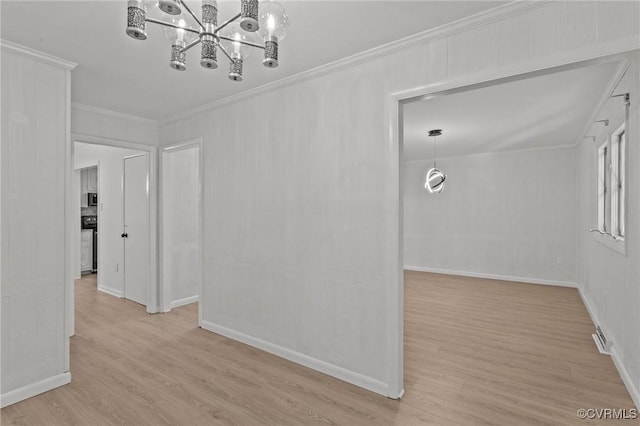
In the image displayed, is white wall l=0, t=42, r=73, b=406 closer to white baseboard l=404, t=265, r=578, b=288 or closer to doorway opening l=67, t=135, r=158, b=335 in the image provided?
doorway opening l=67, t=135, r=158, b=335

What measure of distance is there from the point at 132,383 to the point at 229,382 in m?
0.77

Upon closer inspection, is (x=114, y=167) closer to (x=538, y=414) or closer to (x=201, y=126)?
(x=201, y=126)

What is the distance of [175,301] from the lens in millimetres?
4750

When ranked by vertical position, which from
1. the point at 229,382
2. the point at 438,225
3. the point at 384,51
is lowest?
the point at 229,382

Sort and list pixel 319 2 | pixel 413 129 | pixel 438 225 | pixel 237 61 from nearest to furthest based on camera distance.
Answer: pixel 237 61
pixel 319 2
pixel 413 129
pixel 438 225

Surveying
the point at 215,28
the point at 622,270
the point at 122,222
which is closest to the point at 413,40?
the point at 215,28

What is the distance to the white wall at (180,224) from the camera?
4.54 metres

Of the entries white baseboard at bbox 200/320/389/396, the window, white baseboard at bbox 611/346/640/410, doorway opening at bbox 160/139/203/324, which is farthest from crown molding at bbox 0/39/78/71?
white baseboard at bbox 611/346/640/410

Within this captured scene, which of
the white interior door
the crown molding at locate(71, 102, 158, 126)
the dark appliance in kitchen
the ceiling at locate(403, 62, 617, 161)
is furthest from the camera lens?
the dark appliance in kitchen

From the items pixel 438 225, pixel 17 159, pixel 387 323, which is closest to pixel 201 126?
Result: pixel 17 159

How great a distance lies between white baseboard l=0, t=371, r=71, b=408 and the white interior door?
2.06 meters

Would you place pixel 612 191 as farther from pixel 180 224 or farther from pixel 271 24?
pixel 180 224

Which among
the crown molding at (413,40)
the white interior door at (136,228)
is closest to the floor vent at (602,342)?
the crown molding at (413,40)

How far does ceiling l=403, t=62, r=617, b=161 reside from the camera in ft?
10.8
